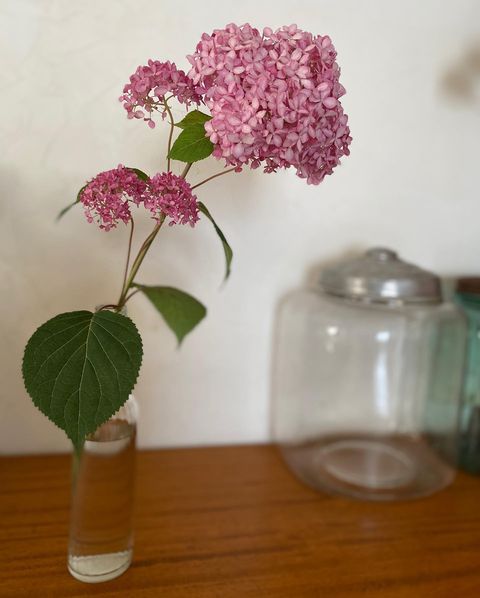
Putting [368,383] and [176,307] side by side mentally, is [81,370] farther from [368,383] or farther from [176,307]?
[368,383]

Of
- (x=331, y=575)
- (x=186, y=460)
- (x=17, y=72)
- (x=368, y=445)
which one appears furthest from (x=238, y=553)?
(x=17, y=72)

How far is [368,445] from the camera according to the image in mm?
1017

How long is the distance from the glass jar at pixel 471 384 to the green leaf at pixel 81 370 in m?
0.62

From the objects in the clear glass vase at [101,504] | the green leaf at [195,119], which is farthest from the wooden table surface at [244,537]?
the green leaf at [195,119]

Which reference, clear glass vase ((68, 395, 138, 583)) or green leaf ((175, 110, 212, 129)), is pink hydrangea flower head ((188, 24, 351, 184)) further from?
clear glass vase ((68, 395, 138, 583))

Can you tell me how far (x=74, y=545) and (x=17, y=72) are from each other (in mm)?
585

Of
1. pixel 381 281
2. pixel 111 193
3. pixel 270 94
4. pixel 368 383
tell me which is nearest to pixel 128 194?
pixel 111 193

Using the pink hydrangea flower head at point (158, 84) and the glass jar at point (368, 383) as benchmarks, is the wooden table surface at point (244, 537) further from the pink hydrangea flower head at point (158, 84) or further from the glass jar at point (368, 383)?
the pink hydrangea flower head at point (158, 84)

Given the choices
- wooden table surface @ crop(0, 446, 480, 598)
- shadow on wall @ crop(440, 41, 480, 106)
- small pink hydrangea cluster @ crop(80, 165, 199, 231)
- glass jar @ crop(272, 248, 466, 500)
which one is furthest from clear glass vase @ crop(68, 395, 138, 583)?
Result: shadow on wall @ crop(440, 41, 480, 106)

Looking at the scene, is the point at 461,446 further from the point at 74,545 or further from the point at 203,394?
the point at 74,545

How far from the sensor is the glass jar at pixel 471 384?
3.08ft

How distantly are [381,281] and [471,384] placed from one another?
0.29 metres

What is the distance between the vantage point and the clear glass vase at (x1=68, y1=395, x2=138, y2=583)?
63 centimetres

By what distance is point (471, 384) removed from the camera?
0.98 metres
